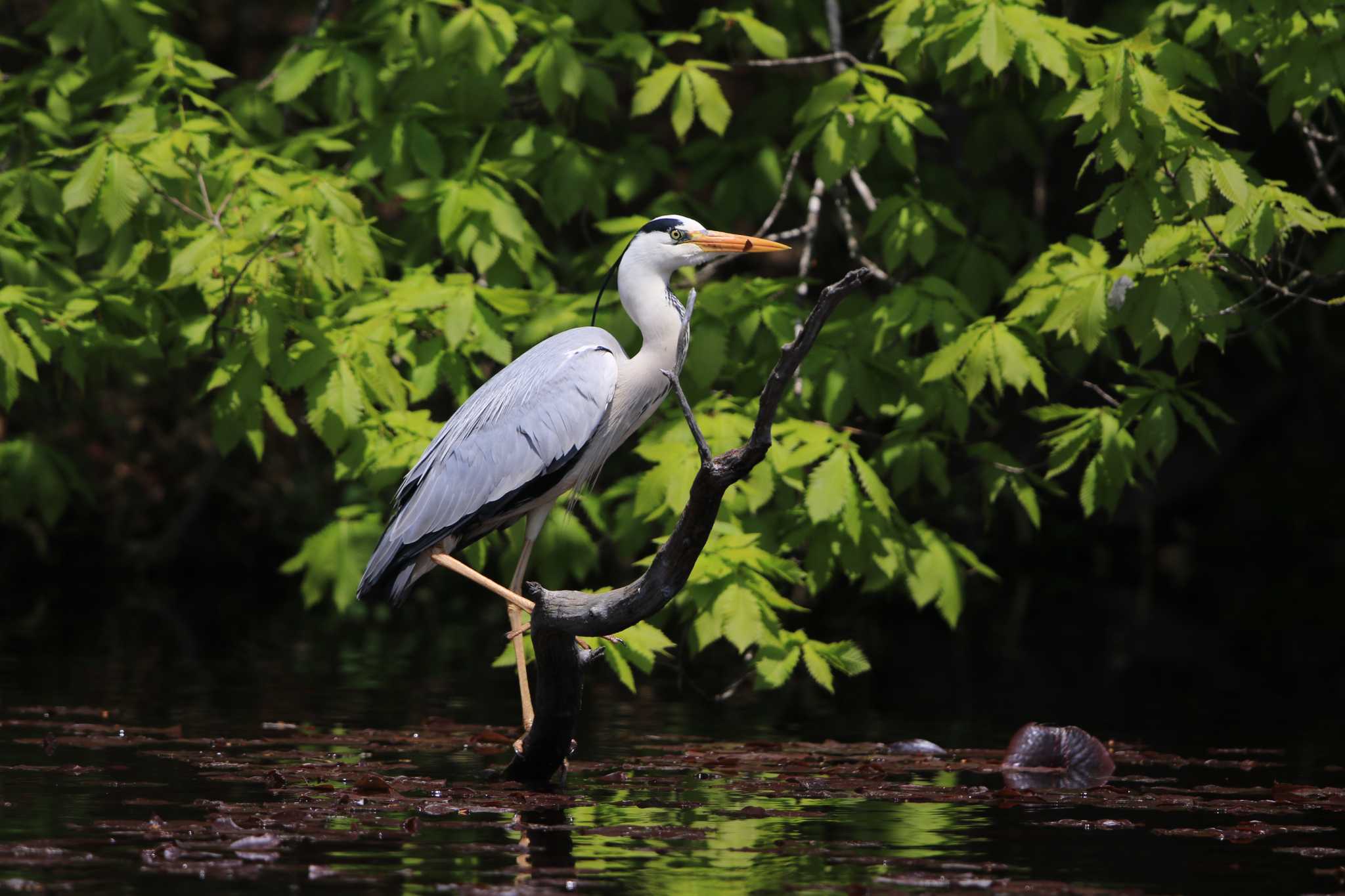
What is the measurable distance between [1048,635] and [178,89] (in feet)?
27.1

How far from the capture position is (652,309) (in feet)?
25.1

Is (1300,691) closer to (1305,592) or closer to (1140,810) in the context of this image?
(1140,810)

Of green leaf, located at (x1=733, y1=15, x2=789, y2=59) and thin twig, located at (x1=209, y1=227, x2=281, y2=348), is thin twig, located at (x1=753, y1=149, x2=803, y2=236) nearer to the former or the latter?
green leaf, located at (x1=733, y1=15, x2=789, y2=59)

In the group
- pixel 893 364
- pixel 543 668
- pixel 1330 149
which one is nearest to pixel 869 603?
pixel 1330 149

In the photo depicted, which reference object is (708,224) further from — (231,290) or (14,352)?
(14,352)

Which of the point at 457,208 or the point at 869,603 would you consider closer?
the point at 457,208

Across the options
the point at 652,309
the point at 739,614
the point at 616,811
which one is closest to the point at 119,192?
the point at 652,309

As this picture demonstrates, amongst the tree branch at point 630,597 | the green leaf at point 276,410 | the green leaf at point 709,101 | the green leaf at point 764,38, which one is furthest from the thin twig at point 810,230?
the tree branch at point 630,597

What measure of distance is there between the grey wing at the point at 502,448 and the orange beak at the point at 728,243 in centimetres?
63

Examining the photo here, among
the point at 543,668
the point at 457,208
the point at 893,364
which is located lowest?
the point at 543,668

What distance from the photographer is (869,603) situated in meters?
15.9

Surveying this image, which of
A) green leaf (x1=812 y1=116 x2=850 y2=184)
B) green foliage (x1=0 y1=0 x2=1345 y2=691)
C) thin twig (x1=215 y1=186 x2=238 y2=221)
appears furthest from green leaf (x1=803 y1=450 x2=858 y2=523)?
thin twig (x1=215 y1=186 x2=238 y2=221)

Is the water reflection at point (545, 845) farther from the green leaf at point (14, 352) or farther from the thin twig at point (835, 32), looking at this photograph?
the thin twig at point (835, 32)

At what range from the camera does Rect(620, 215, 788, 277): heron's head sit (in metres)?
7.65
